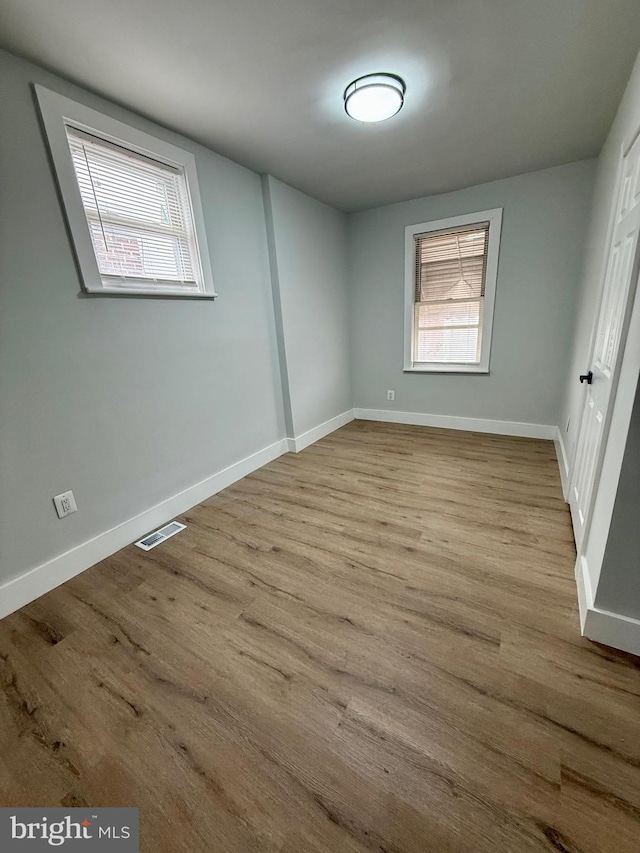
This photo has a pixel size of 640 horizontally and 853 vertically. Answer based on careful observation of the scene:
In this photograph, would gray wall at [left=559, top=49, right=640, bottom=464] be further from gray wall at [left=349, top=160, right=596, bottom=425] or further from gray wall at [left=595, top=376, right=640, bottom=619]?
gray wall at [left=595, top=376, right=640, bottom=619]

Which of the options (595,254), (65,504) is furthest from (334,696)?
(595,254)

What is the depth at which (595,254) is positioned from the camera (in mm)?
2271

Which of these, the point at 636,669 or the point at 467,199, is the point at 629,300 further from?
the point at 467,199

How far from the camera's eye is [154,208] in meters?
2.10

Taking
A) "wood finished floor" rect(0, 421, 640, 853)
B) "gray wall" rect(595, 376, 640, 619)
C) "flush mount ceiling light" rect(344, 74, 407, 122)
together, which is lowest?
"wood finished floor" rect(0, 421, 640, 853)

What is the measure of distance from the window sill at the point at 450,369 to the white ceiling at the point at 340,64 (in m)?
1.86

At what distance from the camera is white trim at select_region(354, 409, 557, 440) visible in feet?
11.3

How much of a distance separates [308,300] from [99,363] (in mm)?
2132

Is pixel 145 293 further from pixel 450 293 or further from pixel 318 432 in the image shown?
pixel 450 293

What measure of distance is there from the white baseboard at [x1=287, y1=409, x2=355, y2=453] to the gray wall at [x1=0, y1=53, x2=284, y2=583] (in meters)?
0.66

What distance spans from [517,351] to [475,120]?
79.9 inches
